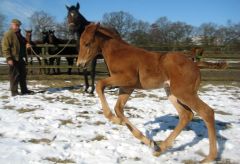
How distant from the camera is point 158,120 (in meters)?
6.78

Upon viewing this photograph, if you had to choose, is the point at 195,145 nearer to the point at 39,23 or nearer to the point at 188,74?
the point at 188,74

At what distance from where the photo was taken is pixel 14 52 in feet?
30.7

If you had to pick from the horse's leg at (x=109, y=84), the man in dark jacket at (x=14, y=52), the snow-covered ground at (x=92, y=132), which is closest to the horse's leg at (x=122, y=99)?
the horse's leg at (x=109, y=84)

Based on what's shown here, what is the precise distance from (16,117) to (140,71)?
3.07 meters

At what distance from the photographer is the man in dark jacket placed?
9.23 metres

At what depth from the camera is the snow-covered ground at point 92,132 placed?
15.0 feet

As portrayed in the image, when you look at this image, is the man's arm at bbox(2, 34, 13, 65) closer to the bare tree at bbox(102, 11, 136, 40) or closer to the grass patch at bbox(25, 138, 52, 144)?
the grass patch at bbox(25, 138, 52, 144)

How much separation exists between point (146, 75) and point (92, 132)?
61.0 inches

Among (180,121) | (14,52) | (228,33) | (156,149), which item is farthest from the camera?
(228,33)

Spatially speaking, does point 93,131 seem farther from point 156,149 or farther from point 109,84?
point 156,149

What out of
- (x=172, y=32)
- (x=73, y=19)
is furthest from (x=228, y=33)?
(x=73, y=19)

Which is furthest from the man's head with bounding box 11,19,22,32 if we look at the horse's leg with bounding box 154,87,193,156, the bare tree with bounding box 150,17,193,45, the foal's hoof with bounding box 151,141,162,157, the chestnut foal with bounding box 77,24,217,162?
the bare tree with bounding box 150,17,193,45

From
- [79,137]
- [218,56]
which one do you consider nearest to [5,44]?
[79,137]

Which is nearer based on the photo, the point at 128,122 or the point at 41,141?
the point at 128,122
